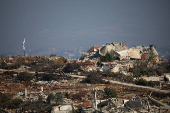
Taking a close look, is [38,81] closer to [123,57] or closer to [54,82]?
[54,82]

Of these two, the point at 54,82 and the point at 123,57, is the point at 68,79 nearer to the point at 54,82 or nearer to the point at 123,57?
the point at 54,82

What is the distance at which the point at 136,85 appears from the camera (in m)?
25.7

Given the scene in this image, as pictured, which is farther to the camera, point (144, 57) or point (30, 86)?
point (144, 57)

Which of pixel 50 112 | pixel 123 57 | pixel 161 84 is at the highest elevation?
pixel 123 57

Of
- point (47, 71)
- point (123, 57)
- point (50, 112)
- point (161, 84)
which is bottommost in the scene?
point (50, 112)

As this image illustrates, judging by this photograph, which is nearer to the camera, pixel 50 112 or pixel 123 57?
pixel 50 112

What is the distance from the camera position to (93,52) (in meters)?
45.3

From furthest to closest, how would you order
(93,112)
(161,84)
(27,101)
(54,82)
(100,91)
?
(54,82) → (161,84) → (100,91) → (27,101) → (93,112)

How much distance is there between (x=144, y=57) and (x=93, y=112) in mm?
27578

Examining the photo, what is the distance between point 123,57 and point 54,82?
1670cm

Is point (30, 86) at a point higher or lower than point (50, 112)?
higher

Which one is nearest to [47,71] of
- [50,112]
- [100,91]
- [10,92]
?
[10,92]

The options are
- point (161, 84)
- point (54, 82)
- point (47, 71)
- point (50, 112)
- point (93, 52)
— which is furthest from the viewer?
point (93, 52)

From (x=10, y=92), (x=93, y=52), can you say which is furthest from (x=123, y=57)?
(x=10, y=92)
